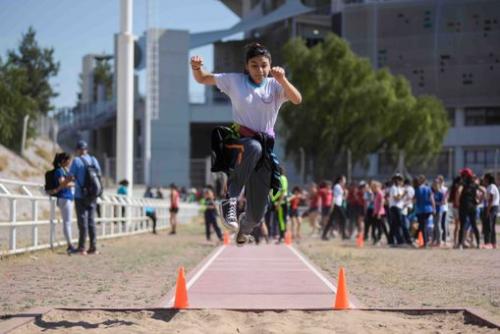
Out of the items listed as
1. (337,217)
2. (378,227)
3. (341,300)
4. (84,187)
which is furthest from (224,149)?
(337,217)

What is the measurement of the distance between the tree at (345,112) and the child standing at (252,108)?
48.0 meters

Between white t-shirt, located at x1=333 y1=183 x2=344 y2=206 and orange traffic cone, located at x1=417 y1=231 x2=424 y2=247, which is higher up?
white t-shirt, located at x1=333 y1=183 x2=344 y2=206

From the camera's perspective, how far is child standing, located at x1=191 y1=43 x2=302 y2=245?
8.71 metres

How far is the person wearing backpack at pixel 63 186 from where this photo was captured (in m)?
16.5

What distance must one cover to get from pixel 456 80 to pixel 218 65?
24151 mm

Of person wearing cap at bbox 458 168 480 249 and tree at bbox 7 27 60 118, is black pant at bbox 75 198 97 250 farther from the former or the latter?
tree at bbox 7 27 60 118

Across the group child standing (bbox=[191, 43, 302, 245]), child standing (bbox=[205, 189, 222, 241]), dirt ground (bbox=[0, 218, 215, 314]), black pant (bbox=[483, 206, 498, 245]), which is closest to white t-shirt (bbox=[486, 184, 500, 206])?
black pant (bbox=[483, 206, 498, 245])

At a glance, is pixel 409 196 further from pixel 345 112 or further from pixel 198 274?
pixel 345 112

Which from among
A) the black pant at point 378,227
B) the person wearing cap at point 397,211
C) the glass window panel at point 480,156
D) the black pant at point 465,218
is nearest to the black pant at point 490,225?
the black pant at point 465,218

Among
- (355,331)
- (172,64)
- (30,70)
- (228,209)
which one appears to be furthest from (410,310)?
(30,70)

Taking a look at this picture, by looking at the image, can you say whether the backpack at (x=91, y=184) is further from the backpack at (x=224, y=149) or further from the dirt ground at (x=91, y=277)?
the backpack at (x=224, y=149)

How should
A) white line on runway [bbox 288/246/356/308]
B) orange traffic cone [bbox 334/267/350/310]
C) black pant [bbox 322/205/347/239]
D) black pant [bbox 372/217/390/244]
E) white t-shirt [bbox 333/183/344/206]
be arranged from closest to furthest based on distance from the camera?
orange traffic cone [bbox 334/267/350/310], white line on runway [bbox 288/246/356/308], black pant [bbox 372/217/390/244], white t-shirt [bbox 333/183/344/206], black pant [bbox 322/205/347/239]

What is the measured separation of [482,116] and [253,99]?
220 feet

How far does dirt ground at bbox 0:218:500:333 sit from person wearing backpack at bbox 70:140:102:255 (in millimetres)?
804
